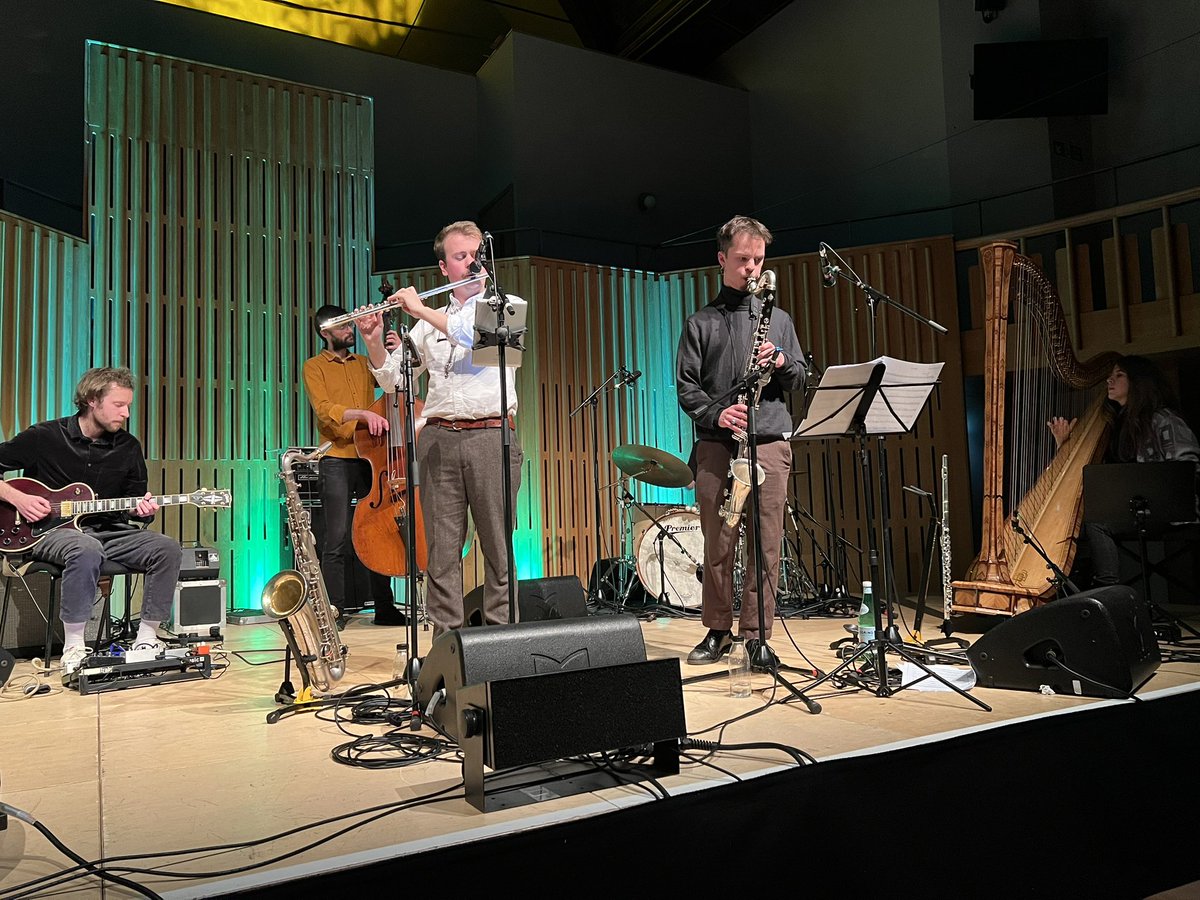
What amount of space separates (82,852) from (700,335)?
2.86m

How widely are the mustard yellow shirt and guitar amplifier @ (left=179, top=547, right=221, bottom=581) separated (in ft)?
3.21

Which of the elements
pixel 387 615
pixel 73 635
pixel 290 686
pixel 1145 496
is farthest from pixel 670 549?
pixel 73 635

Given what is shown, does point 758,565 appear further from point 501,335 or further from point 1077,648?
point 501,335

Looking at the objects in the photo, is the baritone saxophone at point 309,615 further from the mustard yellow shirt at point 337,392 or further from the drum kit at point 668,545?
the drum kit at point 668,545

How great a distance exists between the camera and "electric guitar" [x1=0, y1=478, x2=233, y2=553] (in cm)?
427

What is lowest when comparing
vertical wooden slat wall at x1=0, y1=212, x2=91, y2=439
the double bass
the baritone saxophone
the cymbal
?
the baritone saxophone

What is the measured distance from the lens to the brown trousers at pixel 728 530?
3.58m

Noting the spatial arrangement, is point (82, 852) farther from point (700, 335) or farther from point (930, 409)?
point (930, 409)

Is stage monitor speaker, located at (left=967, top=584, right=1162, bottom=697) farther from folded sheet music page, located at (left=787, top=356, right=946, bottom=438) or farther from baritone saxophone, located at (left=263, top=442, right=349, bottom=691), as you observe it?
baritone saxophone, located at (left=263, top=442, right=349, bottom=691)

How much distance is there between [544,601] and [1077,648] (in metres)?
1.93

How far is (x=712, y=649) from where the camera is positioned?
12.4ft

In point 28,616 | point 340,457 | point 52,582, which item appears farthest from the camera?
point 340,457

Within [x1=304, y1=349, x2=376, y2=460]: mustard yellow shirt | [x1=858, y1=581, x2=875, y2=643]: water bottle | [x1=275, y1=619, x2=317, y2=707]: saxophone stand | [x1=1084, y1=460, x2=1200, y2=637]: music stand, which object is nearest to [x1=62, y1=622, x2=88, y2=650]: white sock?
[x1=275, y1=619, x2=317, y2=707]: saxophone stand

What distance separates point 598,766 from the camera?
84.7 inches
